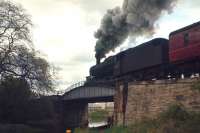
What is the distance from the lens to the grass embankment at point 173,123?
20.5 meters

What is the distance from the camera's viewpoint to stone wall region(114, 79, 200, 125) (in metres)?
22.8

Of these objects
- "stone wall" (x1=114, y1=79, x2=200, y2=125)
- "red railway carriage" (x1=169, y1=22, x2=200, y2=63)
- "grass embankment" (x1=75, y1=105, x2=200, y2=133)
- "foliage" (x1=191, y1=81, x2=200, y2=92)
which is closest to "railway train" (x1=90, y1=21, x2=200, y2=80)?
"red railway carriage" (x1=169, y1=22, x2=200, y2=63)

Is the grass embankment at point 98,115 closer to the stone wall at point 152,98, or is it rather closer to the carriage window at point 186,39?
the stone wall at point 152,98

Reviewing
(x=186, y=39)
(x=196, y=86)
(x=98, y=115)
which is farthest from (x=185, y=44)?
(x=98, y=115)

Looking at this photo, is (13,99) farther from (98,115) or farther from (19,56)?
(98,115)

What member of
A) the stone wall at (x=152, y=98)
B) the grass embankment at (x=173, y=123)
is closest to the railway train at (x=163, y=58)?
the stone wall at (x=152, y=98)

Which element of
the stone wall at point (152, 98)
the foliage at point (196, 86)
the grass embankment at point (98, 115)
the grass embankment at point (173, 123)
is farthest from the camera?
the grass embankment at point (98, 115)

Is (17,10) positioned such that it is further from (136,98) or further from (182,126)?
(182,126)

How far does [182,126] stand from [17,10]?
20.0 metres

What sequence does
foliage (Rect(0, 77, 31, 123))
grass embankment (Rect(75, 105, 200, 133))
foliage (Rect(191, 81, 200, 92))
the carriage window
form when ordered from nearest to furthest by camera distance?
grass embankment (Rect(75, 105, 200, 133)) < foliage (Rect(191, 81, 200, 92)) < the carriage window < foliage (Rect(0, 77, 31, 123))

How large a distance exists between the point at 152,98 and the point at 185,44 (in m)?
4.32

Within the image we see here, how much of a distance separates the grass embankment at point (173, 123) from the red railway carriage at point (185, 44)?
12.2 feet

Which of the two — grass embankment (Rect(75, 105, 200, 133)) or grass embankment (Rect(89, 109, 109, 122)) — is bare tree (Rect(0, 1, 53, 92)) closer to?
grass embankment (Rect(75, 105, 200, 133))

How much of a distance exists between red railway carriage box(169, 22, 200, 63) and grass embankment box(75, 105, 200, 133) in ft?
12.2
